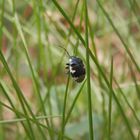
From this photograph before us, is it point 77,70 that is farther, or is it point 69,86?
point 69,86

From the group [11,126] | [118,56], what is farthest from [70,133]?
[118,56]

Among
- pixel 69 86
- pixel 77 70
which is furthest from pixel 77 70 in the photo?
pixel 69 86

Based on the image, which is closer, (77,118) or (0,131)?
(0,131)

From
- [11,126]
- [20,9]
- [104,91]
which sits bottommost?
[11,126]

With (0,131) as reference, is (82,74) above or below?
above

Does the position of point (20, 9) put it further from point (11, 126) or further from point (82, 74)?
point (82, 74)

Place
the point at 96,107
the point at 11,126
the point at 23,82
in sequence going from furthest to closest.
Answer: the point at 23,82
the point at 11,126
the point at 96,107

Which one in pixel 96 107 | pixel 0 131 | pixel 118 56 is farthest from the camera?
pixel 118 56

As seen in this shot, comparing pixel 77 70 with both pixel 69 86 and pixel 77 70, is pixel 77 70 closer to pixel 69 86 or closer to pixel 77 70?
pixel 77 70
